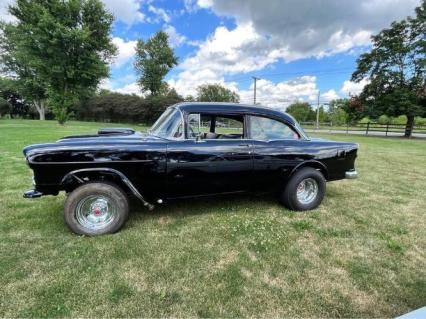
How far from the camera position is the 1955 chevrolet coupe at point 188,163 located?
317 centimetres

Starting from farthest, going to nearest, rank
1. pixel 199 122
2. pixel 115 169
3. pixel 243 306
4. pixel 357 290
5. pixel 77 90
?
pixel 77 90
pixel 199 122
pixel 115 169
pixel 357 290
pixel 243 306

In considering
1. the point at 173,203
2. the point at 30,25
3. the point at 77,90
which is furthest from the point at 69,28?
the point at 173,203

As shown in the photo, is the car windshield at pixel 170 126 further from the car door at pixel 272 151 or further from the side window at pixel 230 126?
the car door at pixel 272 151

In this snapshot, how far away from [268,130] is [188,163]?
1442mm

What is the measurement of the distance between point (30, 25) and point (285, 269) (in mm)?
31968

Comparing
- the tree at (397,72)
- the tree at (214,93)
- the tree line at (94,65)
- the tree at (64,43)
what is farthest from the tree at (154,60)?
the tree at (397,72)

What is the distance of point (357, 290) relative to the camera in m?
2.43

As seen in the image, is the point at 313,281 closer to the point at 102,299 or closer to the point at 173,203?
the point at 102,299

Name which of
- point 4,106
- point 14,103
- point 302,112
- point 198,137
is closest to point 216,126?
point 198,137

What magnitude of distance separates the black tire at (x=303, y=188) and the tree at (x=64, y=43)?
83.4ft

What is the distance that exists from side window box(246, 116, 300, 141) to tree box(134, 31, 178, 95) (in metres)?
46.8

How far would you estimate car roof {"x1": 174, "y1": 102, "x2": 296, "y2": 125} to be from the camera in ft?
12.6

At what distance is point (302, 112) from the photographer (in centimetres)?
7469

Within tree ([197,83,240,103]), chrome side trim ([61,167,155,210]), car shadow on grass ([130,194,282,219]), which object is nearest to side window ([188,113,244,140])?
car shadow on grass ([130,194,282,219])
